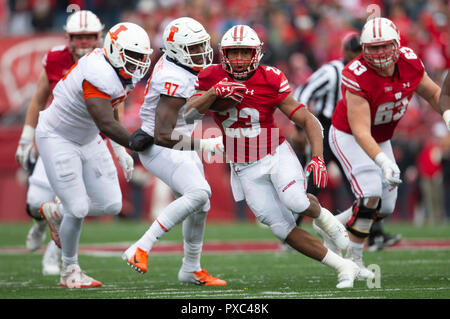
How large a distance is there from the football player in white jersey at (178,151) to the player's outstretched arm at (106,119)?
10 cm

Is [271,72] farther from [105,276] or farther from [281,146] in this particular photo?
[105,276]

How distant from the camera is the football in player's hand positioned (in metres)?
5.23

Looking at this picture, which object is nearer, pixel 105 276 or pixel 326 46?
pixel 105 276

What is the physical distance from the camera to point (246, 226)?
1149 cm

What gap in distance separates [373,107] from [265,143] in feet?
3.05

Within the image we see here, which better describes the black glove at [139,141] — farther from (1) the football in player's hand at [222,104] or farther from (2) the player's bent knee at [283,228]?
(2) the player's bent knee at [283,228]

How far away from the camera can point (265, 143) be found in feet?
17.6

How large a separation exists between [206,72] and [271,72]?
422 millimetres

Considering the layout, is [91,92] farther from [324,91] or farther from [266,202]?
[324,91]

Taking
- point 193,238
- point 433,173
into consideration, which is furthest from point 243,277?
point 433,173

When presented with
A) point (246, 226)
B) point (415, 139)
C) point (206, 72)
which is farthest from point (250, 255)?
point (415, 139)

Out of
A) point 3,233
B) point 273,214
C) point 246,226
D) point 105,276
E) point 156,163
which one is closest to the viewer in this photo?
point 273,214

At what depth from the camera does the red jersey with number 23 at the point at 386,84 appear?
18.7ft

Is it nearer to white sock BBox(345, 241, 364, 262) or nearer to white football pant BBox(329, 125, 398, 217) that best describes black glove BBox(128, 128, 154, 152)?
white football pant BBox(329, 125, 398, 217)
